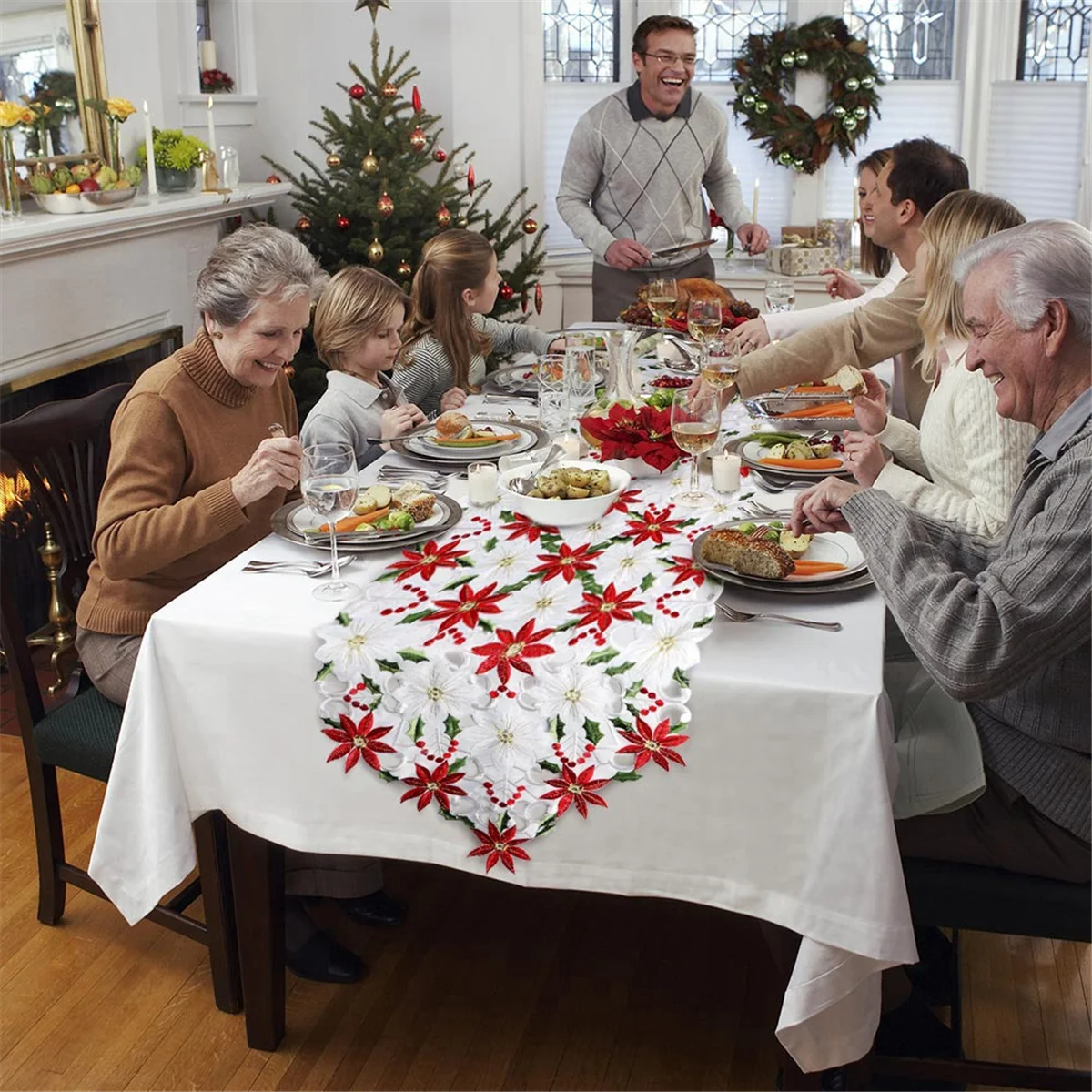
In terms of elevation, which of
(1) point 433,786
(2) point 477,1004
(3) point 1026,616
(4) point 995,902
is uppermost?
(3) point 1026,616

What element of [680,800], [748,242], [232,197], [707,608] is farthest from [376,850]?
[748,242]

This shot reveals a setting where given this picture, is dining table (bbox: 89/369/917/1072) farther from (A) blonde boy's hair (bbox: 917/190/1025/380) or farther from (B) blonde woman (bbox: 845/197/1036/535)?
(A) blonde boy's hair (bbox: 917/190/1025/380)

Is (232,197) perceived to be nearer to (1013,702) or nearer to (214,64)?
(214,64)

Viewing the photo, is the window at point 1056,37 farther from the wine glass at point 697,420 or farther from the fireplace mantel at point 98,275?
→ the wine glass at point 697,420

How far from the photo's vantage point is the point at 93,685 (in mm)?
2211

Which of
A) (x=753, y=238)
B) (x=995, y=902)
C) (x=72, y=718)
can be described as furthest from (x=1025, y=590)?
(x=753, y=238)

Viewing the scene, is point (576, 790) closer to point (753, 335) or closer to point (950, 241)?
point (950, 241)

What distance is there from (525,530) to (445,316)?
1348mm

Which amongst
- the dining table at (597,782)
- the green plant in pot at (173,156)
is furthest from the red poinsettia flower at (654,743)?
the green plant in pot at (173,156)

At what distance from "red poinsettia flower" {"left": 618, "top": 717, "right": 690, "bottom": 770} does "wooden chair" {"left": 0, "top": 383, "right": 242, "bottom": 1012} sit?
75cm

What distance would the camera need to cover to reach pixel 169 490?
2.15 meters

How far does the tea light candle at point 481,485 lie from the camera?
218cm

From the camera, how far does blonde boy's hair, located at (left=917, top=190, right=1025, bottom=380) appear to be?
228cm

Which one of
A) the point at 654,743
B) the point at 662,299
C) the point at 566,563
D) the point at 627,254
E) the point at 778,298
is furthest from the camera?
the point at 627,254
